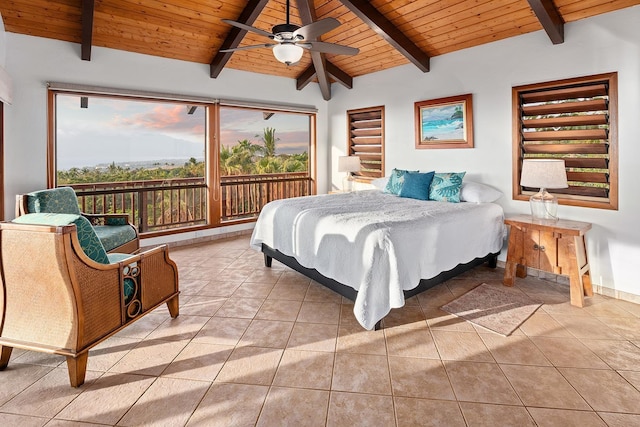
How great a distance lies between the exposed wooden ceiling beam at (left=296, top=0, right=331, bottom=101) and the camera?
4180 millimetres

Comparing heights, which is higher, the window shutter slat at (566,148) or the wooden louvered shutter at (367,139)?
the wooden louvered shutter at (367,139)

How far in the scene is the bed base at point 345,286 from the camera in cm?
293

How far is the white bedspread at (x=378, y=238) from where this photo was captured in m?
2.60

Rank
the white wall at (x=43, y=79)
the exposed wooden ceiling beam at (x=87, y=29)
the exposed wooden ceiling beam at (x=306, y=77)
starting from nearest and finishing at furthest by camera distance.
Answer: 1. the exposed wooden ceiling beam at (x=87, y=29)
2. the white wall at (x=43, y=79)
3. the exposed wooden ceiling beam at (x=306, y=77)

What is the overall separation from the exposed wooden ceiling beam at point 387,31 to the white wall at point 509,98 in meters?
0.26

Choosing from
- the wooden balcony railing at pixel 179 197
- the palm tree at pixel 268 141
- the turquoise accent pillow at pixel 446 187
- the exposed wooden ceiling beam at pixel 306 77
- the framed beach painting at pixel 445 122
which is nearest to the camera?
the turquoise accent pillow at pixel 446 187

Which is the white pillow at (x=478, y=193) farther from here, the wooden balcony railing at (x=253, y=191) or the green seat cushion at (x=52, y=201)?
the green seat cushion at (x=52, y=201)

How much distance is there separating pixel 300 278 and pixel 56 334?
225 cm

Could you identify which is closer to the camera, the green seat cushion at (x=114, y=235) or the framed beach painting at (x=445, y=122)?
the green seat cushion at (x=114, y=235)

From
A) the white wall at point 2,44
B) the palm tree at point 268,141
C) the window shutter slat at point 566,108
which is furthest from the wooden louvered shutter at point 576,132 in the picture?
the white wall at point 2,44

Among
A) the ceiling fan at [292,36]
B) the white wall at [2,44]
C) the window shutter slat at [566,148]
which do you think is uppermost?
the white wall at [2,44]

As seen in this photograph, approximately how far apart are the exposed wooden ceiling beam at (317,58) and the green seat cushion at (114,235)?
2.68m

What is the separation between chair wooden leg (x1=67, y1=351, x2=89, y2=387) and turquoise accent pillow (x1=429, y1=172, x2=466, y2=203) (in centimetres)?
364

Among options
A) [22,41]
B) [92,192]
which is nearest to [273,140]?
[92,192]
